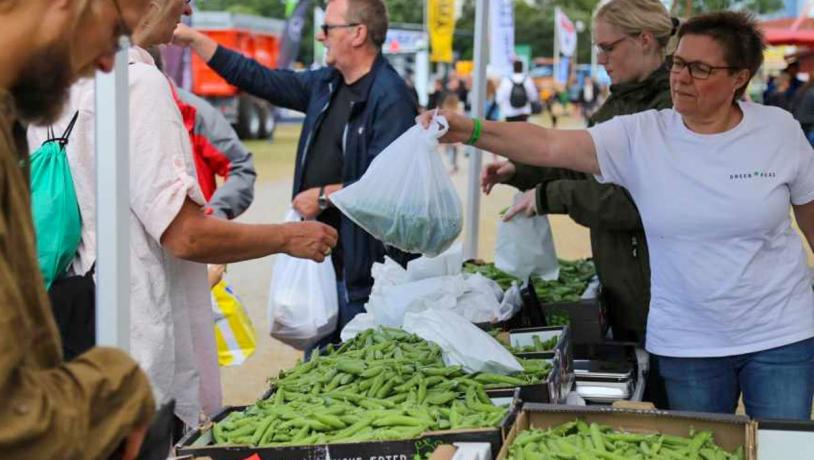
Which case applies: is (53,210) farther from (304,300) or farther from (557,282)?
(557,282)

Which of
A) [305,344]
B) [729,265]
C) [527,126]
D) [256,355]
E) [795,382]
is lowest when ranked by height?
[256,355]

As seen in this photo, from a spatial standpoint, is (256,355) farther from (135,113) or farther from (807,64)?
(807,64)

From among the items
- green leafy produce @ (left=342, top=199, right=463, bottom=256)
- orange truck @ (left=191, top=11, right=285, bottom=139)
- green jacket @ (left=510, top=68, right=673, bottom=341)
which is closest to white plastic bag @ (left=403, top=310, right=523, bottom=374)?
green leafy produce @ (left=342, top=199, right=463, bottom=256)

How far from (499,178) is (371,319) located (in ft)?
3.59

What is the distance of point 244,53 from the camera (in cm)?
2494

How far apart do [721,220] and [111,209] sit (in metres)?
1.73

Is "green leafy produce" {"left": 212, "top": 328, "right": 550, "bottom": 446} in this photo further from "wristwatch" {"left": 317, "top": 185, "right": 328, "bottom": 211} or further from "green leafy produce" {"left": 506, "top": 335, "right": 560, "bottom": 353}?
"wristwatch" {"left": 317, "top": 185, "right": 328, "bottom": 211}

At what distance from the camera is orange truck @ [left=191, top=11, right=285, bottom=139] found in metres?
25.3

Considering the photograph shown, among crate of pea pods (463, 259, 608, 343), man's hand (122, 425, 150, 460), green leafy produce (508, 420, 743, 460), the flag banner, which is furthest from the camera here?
the flag banner

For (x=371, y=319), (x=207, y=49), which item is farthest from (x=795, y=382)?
(x=207, y=49)

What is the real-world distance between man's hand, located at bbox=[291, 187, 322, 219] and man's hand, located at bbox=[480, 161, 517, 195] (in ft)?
2.42

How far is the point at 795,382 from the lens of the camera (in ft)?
10.2

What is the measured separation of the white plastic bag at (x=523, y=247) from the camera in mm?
4543

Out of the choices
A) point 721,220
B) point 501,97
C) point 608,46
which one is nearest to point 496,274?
point 608,46
